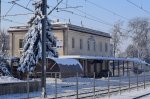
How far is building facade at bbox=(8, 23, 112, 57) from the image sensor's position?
6288 cm

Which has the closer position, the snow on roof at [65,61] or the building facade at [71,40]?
the snow on roof at [65,61]

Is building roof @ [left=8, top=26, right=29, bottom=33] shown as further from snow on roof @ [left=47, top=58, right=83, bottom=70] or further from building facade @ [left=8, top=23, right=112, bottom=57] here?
snow on roof @ [left=47, top=58, right=83, bottom=70]

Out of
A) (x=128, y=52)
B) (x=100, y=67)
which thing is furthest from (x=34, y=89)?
(x=128, y=52)

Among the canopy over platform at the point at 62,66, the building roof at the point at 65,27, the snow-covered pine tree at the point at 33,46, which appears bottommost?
the canopy over platform at the point at 62,66

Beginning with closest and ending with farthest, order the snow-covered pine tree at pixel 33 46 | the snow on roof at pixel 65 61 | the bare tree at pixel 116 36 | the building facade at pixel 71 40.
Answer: the snow on roof at pixel 65 61 < the snow-covered pine tree at pixel 33 46 < the building facade at pixel 71 40 < the bare tree at pixel 116 36

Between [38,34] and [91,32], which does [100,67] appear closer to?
[91,32]

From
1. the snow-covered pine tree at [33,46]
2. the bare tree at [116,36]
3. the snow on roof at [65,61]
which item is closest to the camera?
the snow on roof at [65,61]

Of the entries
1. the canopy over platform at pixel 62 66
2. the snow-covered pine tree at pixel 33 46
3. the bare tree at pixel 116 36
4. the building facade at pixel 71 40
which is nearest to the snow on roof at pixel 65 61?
the canopy over platform at pixel 62 66

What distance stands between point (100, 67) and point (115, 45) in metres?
43.5

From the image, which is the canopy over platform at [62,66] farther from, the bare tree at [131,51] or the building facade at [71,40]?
the bare tree at [131,51]

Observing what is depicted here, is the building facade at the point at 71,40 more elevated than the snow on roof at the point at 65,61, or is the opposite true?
the building facade at the point at 71,40

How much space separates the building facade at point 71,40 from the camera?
62.9 meters

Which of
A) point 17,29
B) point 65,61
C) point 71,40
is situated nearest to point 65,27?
point 71,40

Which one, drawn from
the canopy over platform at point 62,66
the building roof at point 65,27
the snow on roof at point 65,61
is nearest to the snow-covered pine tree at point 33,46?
the canopy over platform at point 62,66
